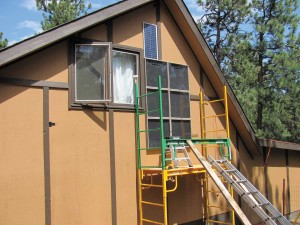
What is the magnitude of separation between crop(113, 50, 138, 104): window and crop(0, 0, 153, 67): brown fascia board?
2.68 feet

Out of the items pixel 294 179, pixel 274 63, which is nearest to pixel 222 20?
pixel 274 63

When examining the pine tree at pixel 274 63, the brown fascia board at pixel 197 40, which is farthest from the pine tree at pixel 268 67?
the brown fascia board at pixel 197 40

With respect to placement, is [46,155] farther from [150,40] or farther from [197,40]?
[197,40]

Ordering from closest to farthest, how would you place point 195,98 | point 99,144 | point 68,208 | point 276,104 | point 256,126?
point 68,208
point 99,144
point 195,98
point 276,104
point 256,126

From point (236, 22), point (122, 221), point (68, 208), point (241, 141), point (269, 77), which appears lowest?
point (122, 221)

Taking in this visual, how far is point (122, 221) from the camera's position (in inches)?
256

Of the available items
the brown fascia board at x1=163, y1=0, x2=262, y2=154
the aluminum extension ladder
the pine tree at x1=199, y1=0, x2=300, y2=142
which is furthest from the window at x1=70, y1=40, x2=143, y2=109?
the pine tree at x1=199, y1=0, x2=300, y2=142

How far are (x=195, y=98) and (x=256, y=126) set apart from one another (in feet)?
42.3

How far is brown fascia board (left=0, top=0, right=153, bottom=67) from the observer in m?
5.04

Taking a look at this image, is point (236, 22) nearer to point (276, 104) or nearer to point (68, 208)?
point (276, 104)

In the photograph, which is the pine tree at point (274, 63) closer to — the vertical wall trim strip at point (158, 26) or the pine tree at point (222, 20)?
the pine tree at point (222, 20)

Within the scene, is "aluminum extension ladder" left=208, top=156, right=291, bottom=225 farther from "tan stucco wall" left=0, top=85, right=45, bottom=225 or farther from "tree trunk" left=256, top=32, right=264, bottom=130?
"tree trunk" left=256, top=32, right=264, bottom=130

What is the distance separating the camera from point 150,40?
24.8 feet

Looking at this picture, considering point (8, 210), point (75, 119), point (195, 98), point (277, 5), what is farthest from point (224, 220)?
point (277, 5)
